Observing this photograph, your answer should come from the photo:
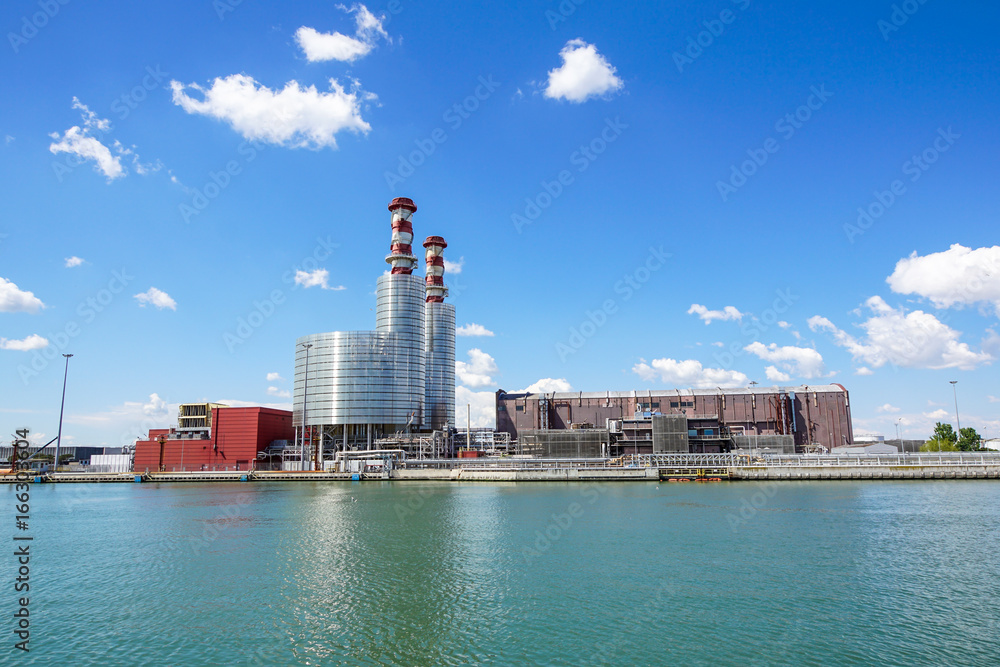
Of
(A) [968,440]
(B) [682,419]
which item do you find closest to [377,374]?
(B) [682,419]

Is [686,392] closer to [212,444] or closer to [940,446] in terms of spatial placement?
[940,446]

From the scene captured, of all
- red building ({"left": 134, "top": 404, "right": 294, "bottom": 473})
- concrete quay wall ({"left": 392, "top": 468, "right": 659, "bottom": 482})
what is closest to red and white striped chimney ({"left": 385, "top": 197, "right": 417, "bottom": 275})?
red building ({"left": 134, "top": 404, "right": 294, "bottom": 473})

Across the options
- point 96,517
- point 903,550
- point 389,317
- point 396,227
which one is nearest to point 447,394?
point 389,317

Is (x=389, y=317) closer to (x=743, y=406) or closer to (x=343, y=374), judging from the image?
(x=343, y=374)

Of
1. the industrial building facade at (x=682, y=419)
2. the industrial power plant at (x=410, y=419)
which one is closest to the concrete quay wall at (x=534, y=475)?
the industrial power plant at (x=410, y=419)

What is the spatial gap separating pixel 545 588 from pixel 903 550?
22.5 metres

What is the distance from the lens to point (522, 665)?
63.5 feet

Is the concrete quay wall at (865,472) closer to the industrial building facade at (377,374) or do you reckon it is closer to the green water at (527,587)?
the green water at (527,587)

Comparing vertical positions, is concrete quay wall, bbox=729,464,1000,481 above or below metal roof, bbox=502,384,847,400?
below

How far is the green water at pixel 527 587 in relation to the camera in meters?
20.8

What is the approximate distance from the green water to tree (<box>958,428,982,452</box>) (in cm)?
7309

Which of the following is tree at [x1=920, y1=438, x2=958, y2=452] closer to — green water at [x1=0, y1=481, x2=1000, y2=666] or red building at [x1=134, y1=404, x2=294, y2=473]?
green water at [x1=0, y1=481, x2=1000, y2=666]

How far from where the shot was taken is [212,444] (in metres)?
128

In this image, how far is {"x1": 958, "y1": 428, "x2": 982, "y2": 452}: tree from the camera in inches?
4484
